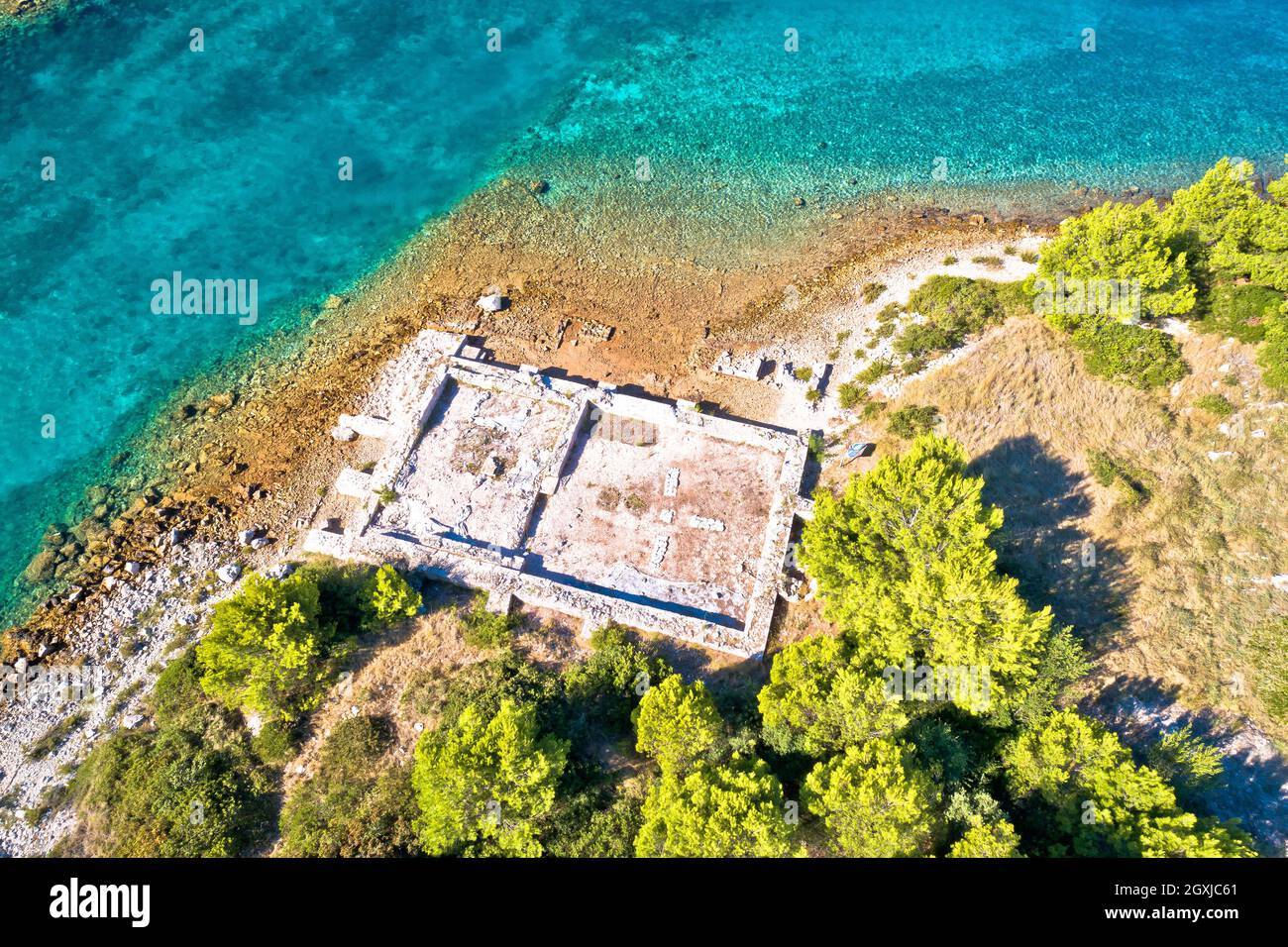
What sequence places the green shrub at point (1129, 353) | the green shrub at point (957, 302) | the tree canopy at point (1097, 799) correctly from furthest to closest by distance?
the green shrub at point (957, 302), the green shrub at point (1129, 353), the tree canopy at point (1097, 799)

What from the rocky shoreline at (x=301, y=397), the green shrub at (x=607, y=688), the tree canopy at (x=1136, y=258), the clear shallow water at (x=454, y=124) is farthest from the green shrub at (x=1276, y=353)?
the green shrub at (x=607, y=688)

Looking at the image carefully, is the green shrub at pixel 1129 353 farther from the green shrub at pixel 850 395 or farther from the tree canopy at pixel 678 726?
the tree canopy at pixel 678 726

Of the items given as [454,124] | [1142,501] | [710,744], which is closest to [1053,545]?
[1142,501]

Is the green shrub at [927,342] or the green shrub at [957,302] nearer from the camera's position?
the green shrub at [927,342]

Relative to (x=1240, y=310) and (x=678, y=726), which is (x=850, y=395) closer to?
(x=1240, y=310)

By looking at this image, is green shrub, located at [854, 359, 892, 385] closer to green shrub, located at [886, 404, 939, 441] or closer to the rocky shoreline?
green shrub, located at [886, 404, 939, 441]
